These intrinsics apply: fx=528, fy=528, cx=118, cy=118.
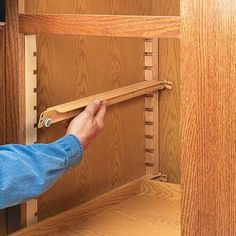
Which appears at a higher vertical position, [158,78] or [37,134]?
[158,78]

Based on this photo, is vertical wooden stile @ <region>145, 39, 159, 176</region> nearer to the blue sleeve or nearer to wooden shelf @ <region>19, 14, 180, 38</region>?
wooden shelf @ <region>19, 14, 180, 38</region>

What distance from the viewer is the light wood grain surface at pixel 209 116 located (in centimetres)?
76

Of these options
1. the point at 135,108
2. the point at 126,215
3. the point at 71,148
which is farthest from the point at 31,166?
the point at 135,108

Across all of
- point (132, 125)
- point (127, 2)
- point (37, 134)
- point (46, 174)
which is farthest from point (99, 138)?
point (46, 174)

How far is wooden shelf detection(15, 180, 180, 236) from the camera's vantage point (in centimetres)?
132

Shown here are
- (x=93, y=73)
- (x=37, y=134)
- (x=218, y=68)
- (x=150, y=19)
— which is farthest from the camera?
→ (x=93, y=73)

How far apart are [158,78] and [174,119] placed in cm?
14

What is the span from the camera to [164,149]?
173 centimetres

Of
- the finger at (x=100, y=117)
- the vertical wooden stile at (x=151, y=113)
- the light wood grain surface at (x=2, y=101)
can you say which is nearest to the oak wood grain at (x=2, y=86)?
the light wood grain surface at (x=2, y=101)

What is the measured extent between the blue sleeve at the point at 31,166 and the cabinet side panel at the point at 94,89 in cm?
35

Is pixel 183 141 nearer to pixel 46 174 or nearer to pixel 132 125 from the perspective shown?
pixel 46 174

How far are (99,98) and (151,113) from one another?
50 centimetres

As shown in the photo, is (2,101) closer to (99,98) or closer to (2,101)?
(2,101)

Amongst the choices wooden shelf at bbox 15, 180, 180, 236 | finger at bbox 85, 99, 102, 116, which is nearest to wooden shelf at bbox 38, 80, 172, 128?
finger at bbox 85, 99, 102, 116
